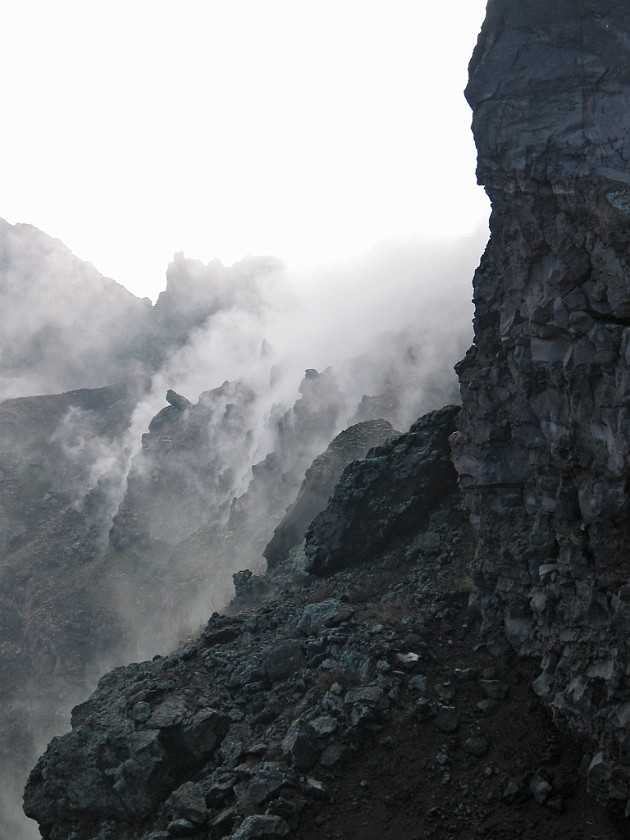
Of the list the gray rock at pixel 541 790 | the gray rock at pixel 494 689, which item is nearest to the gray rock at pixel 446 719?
the gray rock at pixel 494 689

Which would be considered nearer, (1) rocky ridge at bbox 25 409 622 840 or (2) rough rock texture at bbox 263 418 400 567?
(1) rocky ridge at bbox 25 409 622 840

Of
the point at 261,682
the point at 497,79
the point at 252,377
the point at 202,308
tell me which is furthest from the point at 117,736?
the point at 202,308

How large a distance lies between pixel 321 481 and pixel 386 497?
12.2 metres

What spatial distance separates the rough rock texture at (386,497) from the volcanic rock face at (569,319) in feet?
28.8

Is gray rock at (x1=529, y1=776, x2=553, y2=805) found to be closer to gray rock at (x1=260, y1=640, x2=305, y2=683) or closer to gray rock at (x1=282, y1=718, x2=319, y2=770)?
gray rock at (x1=282, y1=718, x2=319, y2=770)

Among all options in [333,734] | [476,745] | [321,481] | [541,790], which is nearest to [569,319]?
[541,790]

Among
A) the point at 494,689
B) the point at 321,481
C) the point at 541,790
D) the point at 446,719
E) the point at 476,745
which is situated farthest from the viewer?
the point at 321,481

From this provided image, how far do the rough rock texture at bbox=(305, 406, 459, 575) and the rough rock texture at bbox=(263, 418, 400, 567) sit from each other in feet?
30.2

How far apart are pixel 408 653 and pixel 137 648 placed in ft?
138

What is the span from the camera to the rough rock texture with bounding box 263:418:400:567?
129ft

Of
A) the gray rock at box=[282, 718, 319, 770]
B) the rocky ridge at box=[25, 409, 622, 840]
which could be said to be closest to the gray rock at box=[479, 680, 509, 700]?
the rocky ridge at box=[25, 409, 622, 840]

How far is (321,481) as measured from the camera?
40.3 m

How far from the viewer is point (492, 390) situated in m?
20.0

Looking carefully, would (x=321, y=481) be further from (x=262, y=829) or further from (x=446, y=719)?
(x=262, y=829)
